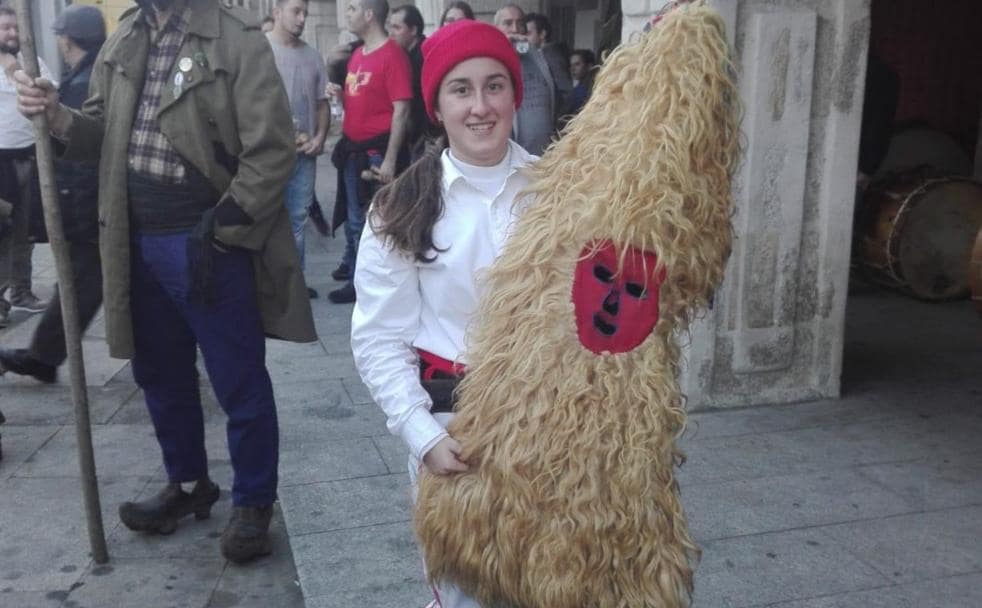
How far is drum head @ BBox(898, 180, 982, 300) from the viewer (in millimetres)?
7508

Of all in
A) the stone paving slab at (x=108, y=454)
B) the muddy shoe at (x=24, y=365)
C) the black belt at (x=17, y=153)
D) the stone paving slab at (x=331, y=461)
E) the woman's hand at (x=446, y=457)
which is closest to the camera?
the woman's hand at (x=446, y=457)

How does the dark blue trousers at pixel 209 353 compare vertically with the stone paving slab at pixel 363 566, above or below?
above

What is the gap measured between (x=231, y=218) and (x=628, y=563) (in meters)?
2.08

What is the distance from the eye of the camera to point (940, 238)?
7.54 m

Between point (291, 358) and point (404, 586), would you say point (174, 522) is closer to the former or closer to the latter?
point (404, 586)

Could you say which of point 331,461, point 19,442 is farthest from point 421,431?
point 19,442

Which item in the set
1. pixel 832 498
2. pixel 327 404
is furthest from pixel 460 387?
pixel 327 404

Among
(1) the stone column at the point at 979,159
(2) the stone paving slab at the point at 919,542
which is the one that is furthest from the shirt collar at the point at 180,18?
(1) the stone column at the point at 979,159

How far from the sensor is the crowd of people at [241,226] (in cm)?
231

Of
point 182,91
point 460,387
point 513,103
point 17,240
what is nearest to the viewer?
point 460,387

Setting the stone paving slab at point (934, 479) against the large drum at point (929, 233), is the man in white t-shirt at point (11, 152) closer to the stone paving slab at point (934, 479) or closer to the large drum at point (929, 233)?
the stone paving slab at point (934, 479)

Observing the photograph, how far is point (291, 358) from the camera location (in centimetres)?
649

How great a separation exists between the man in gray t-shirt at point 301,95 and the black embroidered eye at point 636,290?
5.60 metres

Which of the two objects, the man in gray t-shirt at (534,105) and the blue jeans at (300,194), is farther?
the blue jeans at (300,194)
